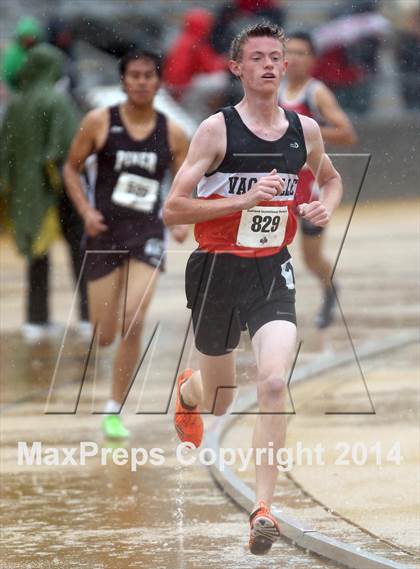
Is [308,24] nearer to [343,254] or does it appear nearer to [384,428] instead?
[343,254]

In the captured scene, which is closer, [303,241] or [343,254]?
[303,241]

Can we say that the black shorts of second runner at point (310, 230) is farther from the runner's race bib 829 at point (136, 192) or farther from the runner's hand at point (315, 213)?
the runner's hand at point (315, 213)

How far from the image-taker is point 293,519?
7.45 metres

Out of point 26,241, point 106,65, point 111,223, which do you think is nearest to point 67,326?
point 26,241

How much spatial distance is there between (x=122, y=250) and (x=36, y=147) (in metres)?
4.05

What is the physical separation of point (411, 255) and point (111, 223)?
27.2ft

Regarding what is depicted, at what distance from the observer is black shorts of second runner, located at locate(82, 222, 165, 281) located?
393 inches

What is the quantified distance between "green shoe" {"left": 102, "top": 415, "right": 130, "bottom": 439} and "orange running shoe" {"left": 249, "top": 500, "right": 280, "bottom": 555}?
9.79ft

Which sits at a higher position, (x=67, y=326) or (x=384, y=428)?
(x=67, y=326)

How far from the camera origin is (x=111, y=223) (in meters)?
10.3

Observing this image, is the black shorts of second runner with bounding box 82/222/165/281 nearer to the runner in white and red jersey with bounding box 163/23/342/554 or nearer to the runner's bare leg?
the runner in white and red jersey with bounding box 163/23/342/554

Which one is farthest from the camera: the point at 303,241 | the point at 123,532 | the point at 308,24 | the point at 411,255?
the point at 308,24

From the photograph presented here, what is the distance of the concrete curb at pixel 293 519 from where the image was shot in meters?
6.65

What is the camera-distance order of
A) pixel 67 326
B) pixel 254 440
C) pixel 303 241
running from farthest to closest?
pixel 67 326, pixel 303 241, pixel 254 440
